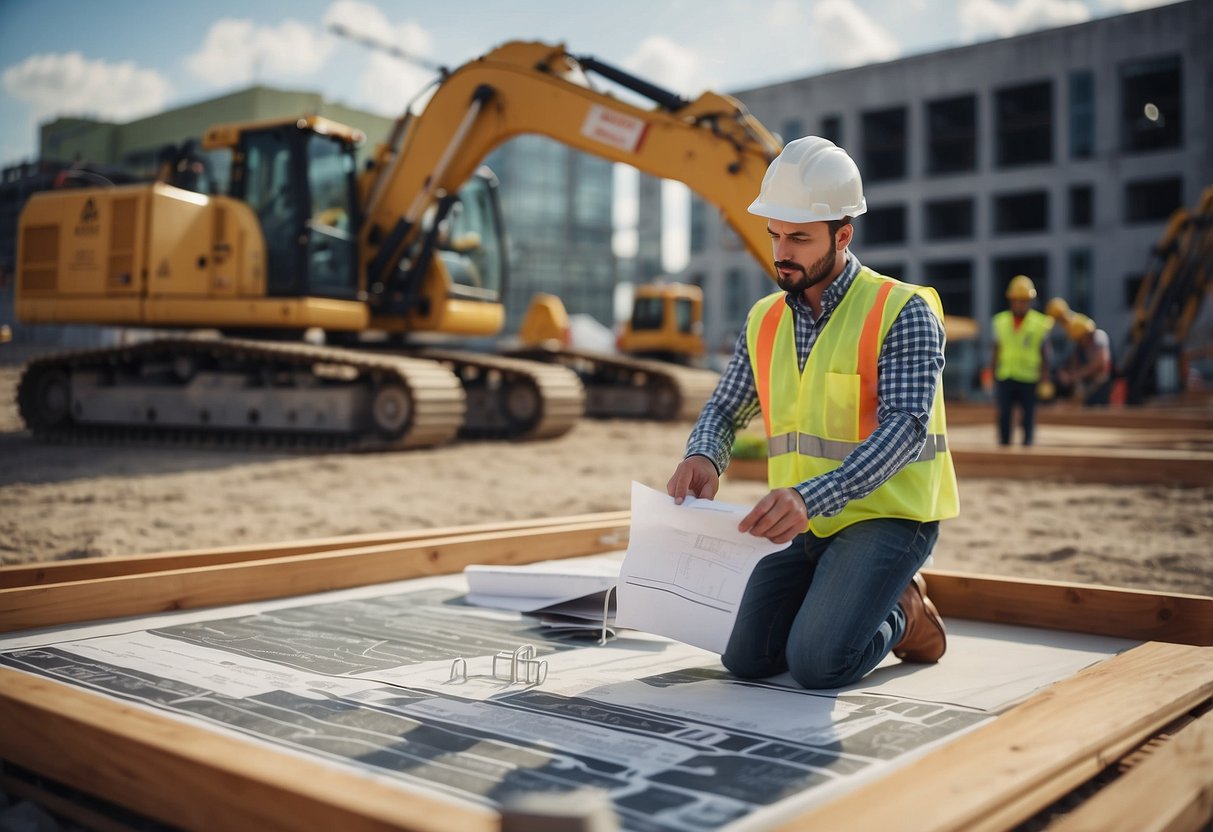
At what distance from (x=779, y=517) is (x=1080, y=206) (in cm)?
3714

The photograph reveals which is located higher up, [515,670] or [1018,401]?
[1018,401]

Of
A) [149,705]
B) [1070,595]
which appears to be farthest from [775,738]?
[1070,595]

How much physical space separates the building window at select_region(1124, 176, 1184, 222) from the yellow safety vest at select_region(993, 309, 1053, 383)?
27.6 meters

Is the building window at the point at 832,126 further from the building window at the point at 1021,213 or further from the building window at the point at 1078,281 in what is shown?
the building window at the point at 1078,281

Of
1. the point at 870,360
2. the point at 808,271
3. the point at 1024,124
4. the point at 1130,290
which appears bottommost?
the point at 870,360

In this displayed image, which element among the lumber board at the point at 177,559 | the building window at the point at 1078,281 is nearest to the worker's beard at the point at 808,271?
the lumber board at the point at 177,559

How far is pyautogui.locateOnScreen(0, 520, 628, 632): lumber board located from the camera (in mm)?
3576

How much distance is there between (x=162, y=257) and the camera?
11.3 metres

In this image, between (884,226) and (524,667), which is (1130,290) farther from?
(524,667)

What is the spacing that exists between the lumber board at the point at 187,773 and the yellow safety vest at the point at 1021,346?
9.68 meters

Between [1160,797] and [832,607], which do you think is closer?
[1160,797]

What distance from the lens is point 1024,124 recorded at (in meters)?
37.3

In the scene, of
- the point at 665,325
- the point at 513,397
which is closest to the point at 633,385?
the point at 665,325

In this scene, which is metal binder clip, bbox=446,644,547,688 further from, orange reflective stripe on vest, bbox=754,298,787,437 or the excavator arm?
the excavator arm
